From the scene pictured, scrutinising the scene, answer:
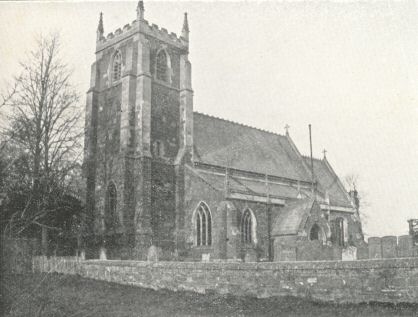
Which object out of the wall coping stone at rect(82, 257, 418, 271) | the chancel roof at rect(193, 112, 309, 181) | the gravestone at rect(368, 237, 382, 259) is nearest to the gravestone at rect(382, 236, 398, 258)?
the gravestone at rect(368, 237, 382, 259)

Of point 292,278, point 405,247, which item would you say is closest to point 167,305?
point 292,278

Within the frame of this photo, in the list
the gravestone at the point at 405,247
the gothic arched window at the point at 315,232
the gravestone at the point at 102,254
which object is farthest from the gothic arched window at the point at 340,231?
the gravestone at the point at 405,247

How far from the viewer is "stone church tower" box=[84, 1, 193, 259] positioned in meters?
27.0

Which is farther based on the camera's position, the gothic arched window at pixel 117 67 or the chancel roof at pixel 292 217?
the gothic arched window at pixel 117 67

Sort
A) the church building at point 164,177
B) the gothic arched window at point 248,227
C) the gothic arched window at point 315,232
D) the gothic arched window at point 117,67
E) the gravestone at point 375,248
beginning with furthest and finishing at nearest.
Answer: the gothic arched window at point 117,67 → the gothic arched window at point 315,232 → the gothic arched window at point 248,227 → the church building at point 164,177 → the gravestone at point 375,248

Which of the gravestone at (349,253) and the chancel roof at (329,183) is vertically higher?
the chancel roof at (329,183)

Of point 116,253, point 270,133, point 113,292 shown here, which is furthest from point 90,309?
point 270,133

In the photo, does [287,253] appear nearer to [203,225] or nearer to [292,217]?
[203,225]

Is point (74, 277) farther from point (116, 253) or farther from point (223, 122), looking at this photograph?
point (223, 122)

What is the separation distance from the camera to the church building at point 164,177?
2694 cm

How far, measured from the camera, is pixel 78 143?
23.9 meters

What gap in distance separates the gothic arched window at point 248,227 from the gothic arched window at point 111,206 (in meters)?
8.24

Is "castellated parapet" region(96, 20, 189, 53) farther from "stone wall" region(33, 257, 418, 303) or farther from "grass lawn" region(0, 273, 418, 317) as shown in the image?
"grass lawn" region(0, 273, 418, 317)

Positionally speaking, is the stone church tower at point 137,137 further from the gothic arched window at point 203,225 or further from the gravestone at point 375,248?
the gravestone at point 375,248
